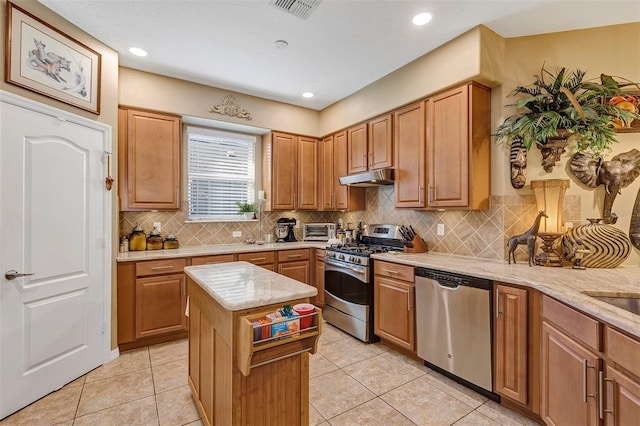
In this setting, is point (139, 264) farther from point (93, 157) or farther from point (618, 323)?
point (618, 323)

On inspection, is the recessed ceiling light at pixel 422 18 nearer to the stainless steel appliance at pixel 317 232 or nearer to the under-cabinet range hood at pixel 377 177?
the under-cabinet range hood at pixel 377 177

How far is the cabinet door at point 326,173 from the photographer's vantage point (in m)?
4.38

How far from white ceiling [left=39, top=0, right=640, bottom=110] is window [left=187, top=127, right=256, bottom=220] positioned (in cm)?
95

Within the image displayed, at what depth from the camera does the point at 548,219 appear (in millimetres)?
2391

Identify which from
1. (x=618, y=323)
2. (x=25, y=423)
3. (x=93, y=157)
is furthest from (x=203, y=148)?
(x=618, y=323)

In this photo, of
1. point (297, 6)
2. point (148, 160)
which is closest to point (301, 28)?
point (297, 6)

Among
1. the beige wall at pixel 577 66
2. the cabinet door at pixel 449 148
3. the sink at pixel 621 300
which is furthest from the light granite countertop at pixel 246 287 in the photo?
the beige wall at pixel 577 66

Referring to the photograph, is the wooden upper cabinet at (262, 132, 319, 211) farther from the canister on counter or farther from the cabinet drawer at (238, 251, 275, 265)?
the canister on counter

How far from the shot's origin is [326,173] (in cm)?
448

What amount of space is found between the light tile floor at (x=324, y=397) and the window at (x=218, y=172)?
75.6 inches

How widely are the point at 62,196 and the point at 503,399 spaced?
147 inches

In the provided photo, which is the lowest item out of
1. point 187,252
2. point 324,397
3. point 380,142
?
point 324,397

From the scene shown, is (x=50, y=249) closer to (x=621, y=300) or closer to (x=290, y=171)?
(x=290, y=171)

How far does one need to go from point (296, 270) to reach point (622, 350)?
10.2 ft
